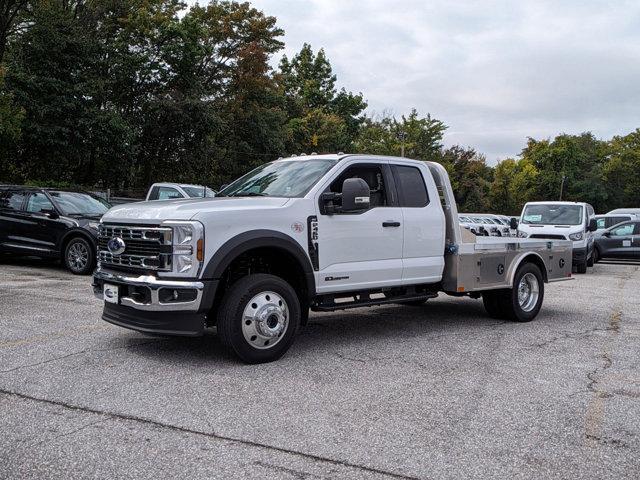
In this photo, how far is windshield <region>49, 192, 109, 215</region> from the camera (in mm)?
12680

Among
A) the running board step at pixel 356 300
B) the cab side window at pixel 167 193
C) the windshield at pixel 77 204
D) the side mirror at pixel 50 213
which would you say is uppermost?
the cab side window at pixel 167 193

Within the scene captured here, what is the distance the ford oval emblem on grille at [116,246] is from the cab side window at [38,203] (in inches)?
301

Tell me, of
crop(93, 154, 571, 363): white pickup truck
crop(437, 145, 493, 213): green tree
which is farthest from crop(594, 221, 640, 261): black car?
crop(437, 145, 493, 213): green tree

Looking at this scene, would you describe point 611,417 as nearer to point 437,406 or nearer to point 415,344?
point 437,406

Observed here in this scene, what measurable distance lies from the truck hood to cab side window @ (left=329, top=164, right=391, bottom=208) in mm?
1031

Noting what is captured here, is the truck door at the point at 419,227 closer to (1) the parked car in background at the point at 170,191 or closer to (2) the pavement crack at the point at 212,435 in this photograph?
(2) the pavement crack at the point at 212,435

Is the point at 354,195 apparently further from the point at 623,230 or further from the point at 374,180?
the point at 623,230

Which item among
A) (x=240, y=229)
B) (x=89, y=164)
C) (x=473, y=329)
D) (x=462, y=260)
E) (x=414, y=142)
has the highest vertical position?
(x=414, y=142)

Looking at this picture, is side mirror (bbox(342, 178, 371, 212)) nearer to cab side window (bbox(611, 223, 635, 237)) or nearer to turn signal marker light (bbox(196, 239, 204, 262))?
turn signal marker light (bbox(196, 239, 204, 262))

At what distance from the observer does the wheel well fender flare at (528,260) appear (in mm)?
8094

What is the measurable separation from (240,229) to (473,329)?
3.62m

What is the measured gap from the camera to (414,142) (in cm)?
5006

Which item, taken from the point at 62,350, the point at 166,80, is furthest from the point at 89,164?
the point at 62,350

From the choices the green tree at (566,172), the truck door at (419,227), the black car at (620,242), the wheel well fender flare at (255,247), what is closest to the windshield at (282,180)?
the wheel well fender flare at (255,247)
